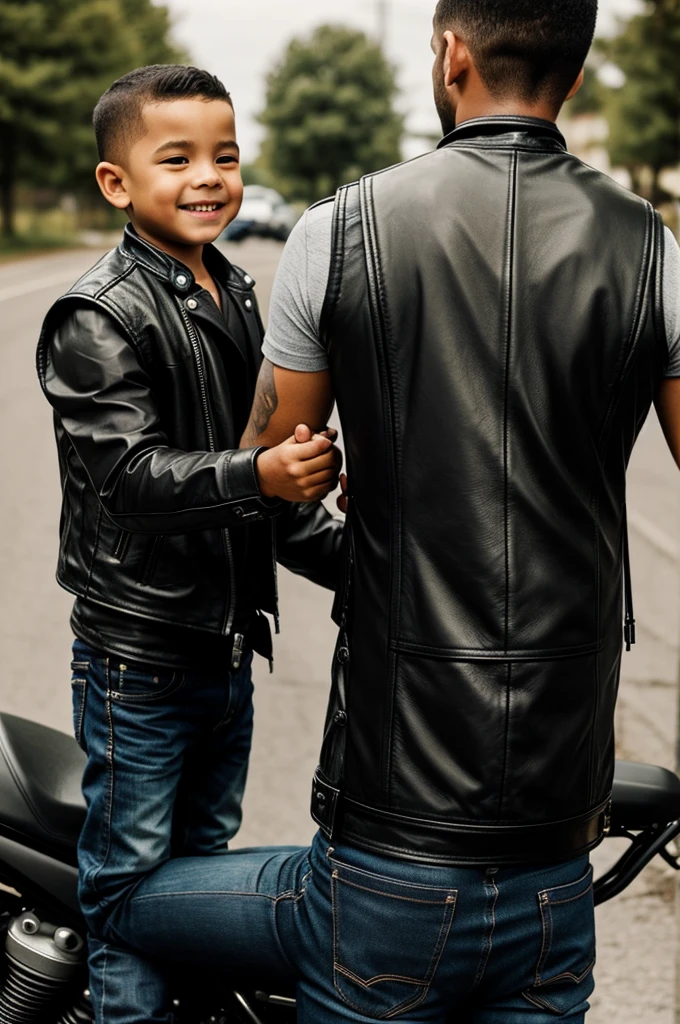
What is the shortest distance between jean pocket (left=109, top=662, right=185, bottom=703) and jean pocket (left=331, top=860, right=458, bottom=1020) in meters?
0.52

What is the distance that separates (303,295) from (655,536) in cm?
642

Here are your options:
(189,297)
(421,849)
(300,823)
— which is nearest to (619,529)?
(421,849)

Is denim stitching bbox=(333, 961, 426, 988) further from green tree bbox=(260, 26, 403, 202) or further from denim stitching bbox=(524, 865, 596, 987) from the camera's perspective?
green tree bbox=(260, 26, 403, 202)

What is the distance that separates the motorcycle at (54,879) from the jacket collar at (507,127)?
1088mm

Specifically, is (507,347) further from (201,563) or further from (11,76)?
(11,76)

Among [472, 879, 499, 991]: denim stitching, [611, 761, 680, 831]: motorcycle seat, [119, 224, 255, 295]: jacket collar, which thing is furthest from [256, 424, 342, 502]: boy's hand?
[611, 761, 680, 831]: motorcycle seat

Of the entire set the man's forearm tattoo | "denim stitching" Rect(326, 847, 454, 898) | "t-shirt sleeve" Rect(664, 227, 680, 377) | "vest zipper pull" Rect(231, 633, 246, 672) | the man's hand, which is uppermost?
"t-shirt sleeve" Rect(664, 227, 680, 377)

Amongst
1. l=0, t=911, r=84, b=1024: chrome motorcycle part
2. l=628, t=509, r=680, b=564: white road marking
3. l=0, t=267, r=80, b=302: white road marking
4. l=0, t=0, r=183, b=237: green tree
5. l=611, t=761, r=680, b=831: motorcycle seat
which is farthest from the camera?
l=0, t=0, r=183, b=237: green tree

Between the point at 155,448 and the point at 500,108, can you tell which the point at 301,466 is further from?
the point at 500,108

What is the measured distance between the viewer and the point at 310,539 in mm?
2551

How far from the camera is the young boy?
7.18 ft

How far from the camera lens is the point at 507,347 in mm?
1725

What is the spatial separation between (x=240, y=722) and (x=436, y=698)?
2.55ft

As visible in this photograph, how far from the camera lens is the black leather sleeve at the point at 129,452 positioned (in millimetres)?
1993
